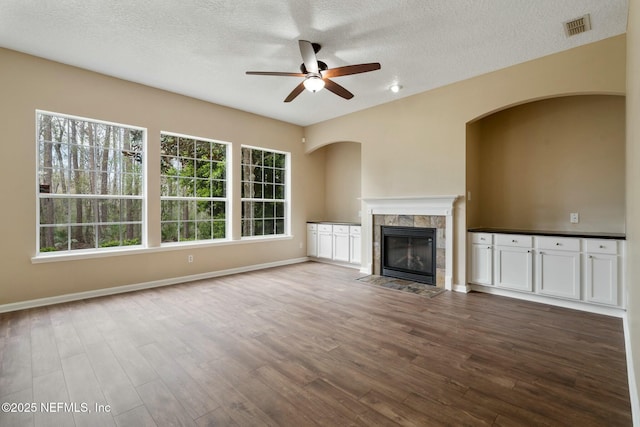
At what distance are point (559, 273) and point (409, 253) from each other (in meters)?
2.01

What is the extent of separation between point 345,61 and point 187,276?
4138 mm

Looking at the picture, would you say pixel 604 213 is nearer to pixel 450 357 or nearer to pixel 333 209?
pixel 450 357

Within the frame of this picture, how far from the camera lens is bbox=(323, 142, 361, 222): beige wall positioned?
6729 millimetres

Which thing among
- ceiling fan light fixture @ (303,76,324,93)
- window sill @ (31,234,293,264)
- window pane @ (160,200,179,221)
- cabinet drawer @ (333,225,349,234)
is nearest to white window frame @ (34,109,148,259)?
window sill @ (31,234,293,264)

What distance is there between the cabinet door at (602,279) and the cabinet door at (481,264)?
1025 millimetres

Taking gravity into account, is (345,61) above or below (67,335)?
above

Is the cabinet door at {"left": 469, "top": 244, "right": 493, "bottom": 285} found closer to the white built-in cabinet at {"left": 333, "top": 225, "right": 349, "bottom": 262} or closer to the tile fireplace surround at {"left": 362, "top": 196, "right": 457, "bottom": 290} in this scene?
the tile fireplace surround at {"left": 362, "top": 196, "right": 457, "bottom": 290}

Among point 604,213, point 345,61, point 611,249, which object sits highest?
point 345,61

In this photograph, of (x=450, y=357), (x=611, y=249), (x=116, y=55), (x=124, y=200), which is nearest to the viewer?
(x=450, y=357)

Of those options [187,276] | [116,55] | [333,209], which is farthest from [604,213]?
[116,55]

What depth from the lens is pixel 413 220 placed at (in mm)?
4953

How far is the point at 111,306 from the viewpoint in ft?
12.3

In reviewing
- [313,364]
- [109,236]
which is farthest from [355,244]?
[109,236]

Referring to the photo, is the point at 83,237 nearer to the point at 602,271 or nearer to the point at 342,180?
the point at 342,180
